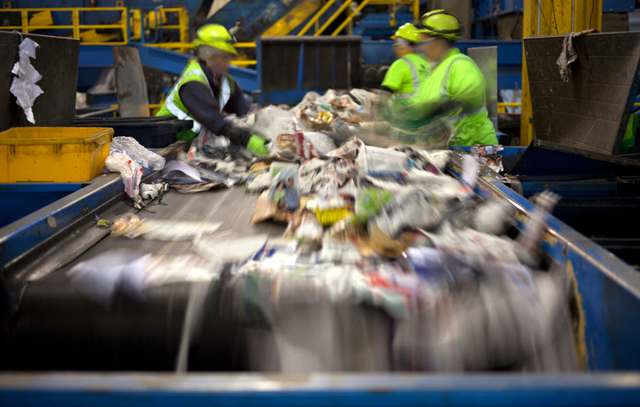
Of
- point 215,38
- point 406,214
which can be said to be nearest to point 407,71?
point 215,38

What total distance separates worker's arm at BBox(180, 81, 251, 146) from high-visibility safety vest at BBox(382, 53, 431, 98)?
215 centimetres

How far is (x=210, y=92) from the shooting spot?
4.15m

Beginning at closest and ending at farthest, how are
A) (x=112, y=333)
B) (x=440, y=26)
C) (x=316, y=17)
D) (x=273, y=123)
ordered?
(x=112, y=333) → (x=440, y=26) → (x=273, y=123) → (x=316, y=17)

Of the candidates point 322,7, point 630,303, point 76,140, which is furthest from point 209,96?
point 322,7

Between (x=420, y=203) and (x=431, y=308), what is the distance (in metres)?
0.71

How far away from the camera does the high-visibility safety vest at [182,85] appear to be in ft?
13.7

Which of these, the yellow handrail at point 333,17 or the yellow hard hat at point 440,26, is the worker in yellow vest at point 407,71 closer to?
the yellow hard hat at point 440,26

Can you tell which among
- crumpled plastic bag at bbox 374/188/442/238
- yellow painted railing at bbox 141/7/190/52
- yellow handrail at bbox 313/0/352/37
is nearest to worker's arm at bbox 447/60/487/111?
crumpled plastic bag at bbox 374/188/442/238

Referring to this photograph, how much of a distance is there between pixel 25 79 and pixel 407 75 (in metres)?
3.26

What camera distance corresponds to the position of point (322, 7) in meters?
11.6

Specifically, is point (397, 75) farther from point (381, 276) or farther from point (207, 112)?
point (381, 276)

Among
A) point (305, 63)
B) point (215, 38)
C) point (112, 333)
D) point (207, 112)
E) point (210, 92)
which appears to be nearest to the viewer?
point (112, 333)

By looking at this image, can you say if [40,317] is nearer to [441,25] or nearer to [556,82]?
[556,82]

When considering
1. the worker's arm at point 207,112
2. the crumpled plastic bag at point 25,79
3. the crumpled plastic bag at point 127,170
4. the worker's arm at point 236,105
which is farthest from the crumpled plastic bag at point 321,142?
the crumpled plastic bag at point 25,79
